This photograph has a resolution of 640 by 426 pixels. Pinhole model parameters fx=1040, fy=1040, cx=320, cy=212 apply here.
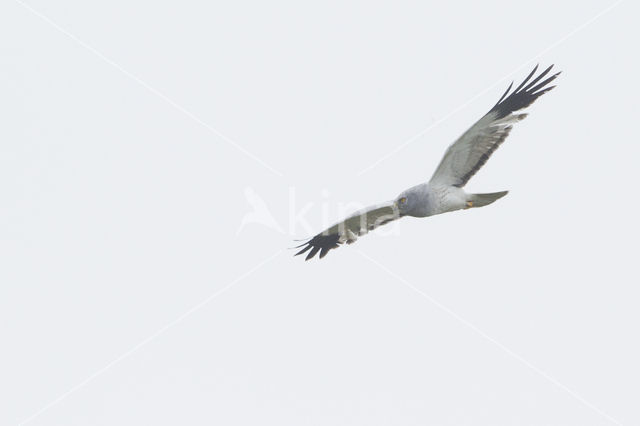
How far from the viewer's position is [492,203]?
16.5 meters

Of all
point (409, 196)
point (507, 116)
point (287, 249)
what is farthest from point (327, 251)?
point (507, 116)

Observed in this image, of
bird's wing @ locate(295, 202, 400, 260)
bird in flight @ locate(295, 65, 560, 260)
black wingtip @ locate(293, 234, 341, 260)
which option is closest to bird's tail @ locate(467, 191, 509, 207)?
bird in flight @ locate(295, 65, 560, 260)

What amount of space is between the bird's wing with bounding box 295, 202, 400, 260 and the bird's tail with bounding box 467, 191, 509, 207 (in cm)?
121

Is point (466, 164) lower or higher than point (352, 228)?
higher

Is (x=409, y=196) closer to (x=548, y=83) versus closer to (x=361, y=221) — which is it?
(x=361, y=221)

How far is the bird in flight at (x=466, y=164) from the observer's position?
53.1 feet

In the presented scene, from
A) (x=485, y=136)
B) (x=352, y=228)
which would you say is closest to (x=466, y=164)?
(x=485, y=136)

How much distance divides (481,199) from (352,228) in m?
2.85

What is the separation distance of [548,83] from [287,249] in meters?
5.64

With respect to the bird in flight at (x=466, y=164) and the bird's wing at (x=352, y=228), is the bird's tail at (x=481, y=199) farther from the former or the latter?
the bird's wing at (x=352, y=228)

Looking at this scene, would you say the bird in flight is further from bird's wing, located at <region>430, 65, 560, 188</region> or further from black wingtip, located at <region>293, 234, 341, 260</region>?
black wingtip, located at <region>293, 234, 341, 260</region>

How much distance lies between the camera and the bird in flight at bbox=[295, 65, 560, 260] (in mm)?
16172

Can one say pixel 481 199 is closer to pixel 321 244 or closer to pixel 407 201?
pixel 407 201

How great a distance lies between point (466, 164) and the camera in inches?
651
